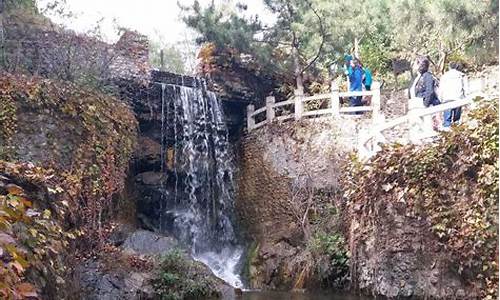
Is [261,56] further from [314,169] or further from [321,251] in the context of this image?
[321,251]

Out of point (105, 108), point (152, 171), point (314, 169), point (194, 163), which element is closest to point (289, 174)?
point (314, 169)

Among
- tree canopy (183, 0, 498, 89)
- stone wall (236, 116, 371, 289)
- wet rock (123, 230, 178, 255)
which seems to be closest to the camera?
wet rock (123, 230, 178, 255)

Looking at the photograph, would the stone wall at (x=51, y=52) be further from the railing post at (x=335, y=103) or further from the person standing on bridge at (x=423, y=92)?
the person standing on bridge at (x=423, y=92)

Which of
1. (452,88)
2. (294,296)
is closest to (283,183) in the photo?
(294,296)

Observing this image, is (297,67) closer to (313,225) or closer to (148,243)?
(313,225)

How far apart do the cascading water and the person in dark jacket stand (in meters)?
5.51

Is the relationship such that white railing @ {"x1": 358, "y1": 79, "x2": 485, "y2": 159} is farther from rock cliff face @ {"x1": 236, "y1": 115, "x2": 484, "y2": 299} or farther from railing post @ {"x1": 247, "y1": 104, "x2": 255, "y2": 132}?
railing post @ {"x1": 247, "y1": 104, "x2": 255, "y2": 132}

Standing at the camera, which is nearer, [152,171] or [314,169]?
[314,169]

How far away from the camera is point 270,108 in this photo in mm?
13375

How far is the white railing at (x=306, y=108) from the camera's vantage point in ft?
39.2

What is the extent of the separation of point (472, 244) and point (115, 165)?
629 cm

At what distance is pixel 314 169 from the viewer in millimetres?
11711

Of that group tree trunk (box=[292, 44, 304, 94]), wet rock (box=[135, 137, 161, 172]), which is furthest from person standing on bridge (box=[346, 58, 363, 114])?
wet rock (box=[135, 137, 161, 172])

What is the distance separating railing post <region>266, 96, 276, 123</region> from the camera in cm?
1328
